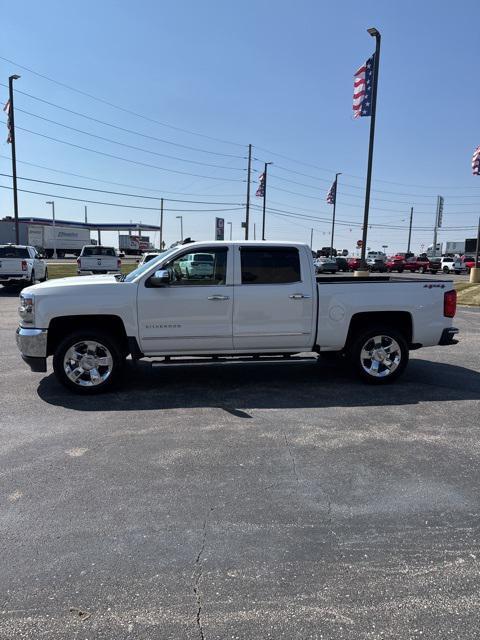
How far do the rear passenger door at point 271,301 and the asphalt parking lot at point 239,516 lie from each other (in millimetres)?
776

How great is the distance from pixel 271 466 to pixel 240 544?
45.1 inches

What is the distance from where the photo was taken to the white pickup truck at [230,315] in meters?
6.14

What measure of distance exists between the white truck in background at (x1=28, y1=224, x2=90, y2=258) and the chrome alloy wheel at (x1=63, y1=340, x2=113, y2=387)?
60.6 m

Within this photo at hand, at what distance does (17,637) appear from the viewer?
93.3 inches

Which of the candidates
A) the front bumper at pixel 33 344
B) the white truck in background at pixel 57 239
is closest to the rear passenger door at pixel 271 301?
the front bumper at pixel 33 344

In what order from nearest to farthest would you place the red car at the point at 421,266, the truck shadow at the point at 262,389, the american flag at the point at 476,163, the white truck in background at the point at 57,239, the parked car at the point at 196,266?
the truck shadow at the point at 262,389, the parked car at the point at 196,266, the american flag at the point at 476,163, the red car at the point at 421,266, the white truck in background at the point at 57,239

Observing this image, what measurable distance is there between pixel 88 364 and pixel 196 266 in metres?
1.84

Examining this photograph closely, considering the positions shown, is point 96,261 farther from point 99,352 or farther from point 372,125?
point 99,352

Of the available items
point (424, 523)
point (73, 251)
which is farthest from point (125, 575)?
point (73, 251)

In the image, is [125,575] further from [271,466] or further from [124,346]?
[124,346]

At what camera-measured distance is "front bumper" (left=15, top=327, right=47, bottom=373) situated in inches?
238

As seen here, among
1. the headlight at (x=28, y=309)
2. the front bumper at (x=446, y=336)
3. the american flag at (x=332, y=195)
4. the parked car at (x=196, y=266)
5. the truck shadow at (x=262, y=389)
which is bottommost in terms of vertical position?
the truck shadow at (x=262, y=389)

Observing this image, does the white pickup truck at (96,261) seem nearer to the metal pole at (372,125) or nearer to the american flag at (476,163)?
the metal pole at (372,125)

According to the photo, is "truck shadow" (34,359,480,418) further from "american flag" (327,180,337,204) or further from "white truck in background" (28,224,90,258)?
"white truck in background" (28,224,90,258)
